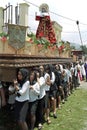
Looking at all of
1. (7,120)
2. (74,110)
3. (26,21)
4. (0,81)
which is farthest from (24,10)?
(0,81)

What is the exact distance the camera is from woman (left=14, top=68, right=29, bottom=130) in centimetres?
660

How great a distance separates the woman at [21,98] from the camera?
660 centimetres

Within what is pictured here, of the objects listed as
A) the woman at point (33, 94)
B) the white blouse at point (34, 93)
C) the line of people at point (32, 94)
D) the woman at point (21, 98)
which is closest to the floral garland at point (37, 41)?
the line of people at point (32, 94)

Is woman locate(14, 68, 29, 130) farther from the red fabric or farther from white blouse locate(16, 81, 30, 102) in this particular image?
the red fabric

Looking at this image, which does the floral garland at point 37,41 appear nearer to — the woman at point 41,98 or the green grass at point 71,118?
the woman at point 41,98

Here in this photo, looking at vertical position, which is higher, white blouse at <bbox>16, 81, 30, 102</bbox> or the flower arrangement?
the flower arrangement

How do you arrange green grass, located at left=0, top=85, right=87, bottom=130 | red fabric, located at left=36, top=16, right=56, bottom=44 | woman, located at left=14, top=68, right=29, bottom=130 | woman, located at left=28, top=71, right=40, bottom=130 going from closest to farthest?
1. woman, located at left=14, top=68, right=29, bottom=130
2. woman, located at left=28, top=71, right=40, bottom=130
3. green grass, located at left=0, top=85, right=87, bottom=130
4. red fabric, located at left=36, top=16, right=56, bottom=44

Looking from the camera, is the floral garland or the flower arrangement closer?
the flower arrangement

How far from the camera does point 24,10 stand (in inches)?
676

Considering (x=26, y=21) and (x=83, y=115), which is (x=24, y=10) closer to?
(x=26, y=21)

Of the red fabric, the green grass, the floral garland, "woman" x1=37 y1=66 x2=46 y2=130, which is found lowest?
the green grass

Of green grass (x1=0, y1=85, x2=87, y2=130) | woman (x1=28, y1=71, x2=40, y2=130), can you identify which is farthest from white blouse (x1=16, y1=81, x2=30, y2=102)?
green grass (x1=0, y1=85, x2=87, y2=130)

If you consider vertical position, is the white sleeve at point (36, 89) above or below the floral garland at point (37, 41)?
below

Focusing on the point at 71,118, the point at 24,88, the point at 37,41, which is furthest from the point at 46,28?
the point at 24,88
